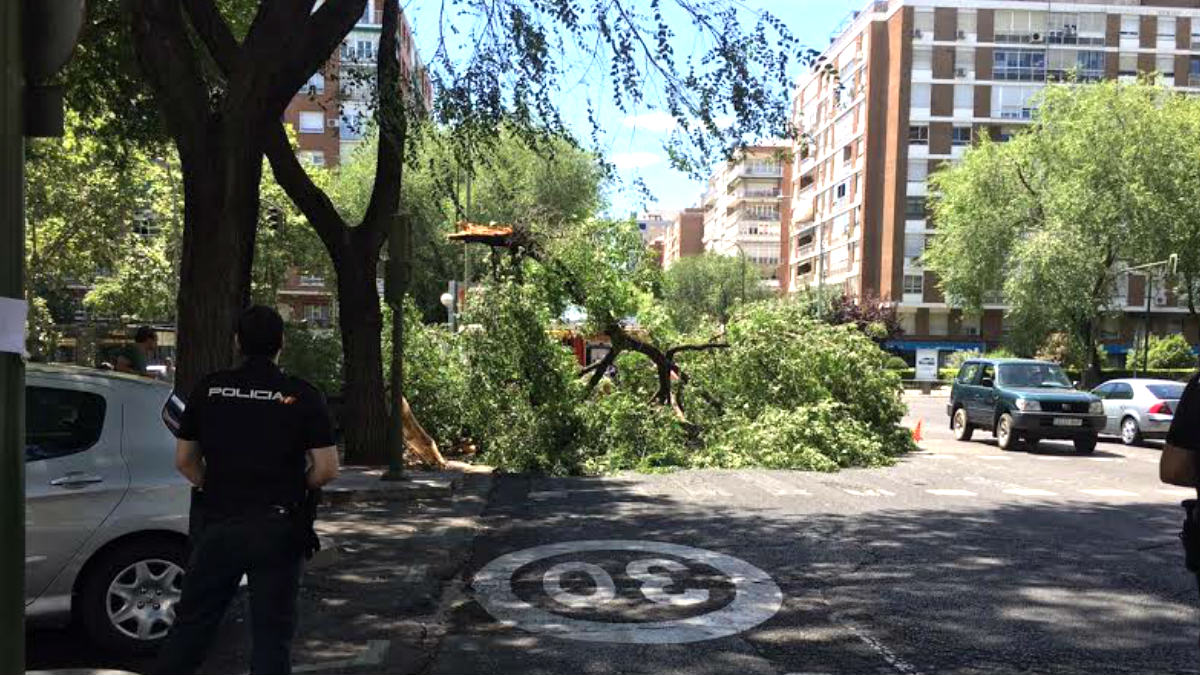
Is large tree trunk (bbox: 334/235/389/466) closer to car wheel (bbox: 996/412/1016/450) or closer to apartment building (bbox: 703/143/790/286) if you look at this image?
car wheel (bbox: 996/412/1016/450)

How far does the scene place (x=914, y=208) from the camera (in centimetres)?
6738

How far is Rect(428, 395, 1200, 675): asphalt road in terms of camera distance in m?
4.96

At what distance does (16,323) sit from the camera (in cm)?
310

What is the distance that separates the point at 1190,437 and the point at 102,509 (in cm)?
510

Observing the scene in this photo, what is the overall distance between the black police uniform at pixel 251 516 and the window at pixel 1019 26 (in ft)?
239

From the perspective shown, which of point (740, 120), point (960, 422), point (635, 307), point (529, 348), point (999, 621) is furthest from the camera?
point (960, 422)

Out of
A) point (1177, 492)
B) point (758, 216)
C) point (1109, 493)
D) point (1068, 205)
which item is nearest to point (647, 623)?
point (1109, 493)

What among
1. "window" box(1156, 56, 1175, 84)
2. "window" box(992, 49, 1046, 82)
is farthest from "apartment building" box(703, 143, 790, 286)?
"window" box(1156, 56, 1175, 84)

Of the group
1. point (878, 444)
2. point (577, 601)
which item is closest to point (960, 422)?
point (878, 444)

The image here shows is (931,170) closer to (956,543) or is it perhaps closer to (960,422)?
(960,422)

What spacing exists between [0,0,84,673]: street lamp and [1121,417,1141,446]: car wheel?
21113 millimetres

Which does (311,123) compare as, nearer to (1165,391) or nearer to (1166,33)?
(1165,391)

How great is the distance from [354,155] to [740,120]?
36.9m

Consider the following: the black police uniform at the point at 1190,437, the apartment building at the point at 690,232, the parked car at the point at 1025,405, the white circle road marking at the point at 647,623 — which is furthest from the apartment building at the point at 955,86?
the apartment building at the point at 690,232
